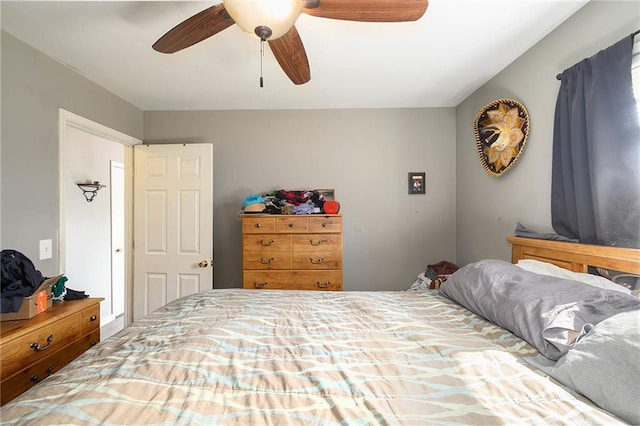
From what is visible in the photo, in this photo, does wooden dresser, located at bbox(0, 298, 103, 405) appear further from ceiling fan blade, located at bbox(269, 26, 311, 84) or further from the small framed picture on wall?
the small framed picture on wall

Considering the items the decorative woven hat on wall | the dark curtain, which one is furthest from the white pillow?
the decorative woven hat on wall

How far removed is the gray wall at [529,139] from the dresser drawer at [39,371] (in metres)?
2.94

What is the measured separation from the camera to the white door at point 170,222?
105 inches

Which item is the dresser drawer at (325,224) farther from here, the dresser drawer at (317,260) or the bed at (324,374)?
the bed at (324,374)

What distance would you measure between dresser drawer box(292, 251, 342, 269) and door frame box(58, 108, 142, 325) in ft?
5.83

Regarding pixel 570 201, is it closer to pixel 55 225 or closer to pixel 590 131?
pixel 590 131

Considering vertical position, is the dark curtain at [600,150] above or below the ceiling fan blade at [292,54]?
below

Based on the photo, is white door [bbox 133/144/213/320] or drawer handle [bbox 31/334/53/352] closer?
drawer handle [bbox 31/334/53/352]

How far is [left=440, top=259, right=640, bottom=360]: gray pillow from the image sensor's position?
877 millimetres

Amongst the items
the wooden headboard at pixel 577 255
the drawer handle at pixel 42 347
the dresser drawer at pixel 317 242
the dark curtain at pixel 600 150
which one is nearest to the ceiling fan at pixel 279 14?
the dark curtain at pixel 600 150

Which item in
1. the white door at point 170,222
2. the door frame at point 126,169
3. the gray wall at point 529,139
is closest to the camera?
the gray wall at point 529,139

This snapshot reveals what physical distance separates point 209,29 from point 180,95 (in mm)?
1528

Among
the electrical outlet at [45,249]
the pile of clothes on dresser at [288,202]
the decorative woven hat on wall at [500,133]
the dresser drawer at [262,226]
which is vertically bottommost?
the electrical outlet at [45,249]

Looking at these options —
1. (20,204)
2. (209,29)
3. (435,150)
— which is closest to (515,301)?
(209,29)
